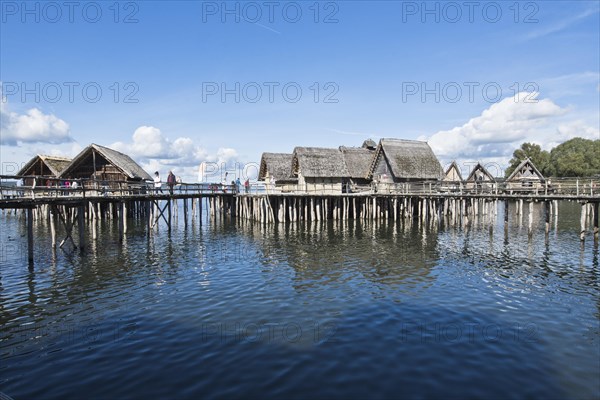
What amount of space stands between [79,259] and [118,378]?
12.7 metres

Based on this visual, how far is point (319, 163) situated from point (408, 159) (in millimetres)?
8781

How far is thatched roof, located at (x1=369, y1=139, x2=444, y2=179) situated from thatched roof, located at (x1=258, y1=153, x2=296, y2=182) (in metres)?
8.48

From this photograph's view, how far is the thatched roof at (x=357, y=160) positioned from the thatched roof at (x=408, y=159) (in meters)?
1.04

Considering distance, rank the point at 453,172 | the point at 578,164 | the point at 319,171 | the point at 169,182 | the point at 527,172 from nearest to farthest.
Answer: the point at 169,182
the point at 319,171
the point at 527,172
the point at 453,172
the point at 578,164

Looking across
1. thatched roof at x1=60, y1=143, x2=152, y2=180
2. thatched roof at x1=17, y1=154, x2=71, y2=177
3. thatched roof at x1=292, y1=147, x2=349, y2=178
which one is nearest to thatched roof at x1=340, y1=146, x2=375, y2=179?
thatched roof at x1=292, y1=147, x2=349, y2=178

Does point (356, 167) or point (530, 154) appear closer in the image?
point (356, 167)

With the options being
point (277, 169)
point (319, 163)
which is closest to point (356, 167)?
point (319, 163)

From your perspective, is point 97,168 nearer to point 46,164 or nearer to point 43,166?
point 46,164

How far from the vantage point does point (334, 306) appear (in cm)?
1153

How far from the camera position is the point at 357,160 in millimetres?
40469

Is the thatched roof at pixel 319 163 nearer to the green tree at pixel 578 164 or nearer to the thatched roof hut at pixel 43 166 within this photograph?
the thatched roof hut at pixel 43 166

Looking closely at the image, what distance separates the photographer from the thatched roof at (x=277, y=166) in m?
40.1

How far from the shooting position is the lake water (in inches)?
284

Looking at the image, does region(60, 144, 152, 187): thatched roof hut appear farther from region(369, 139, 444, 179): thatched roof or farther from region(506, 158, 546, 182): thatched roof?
region(506, 158, 546, 182): thatched roof
